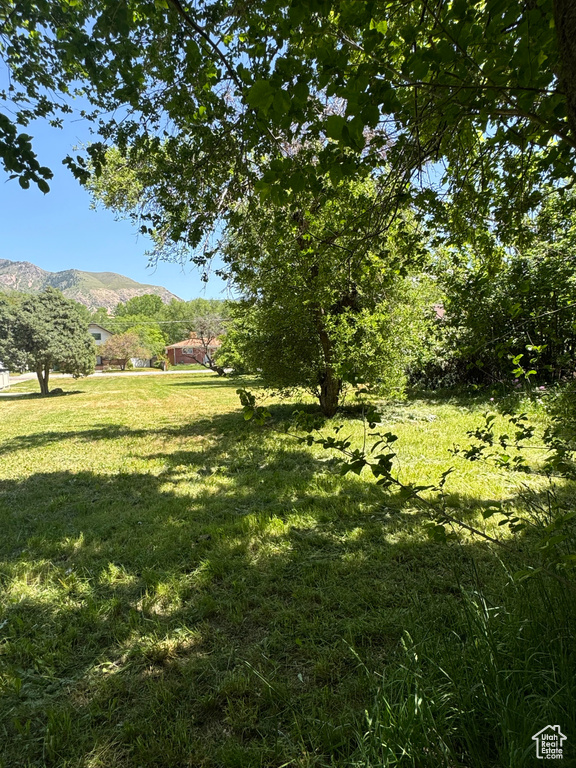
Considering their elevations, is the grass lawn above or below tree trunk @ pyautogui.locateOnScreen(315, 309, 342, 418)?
below

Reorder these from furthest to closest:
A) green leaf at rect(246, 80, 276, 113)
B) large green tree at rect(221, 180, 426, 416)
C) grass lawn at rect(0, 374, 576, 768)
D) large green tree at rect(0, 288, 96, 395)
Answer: large green tree at rect(0, 288, 96, 395) < large green tree at rect(221, 180, 426, 416) < grass lawn at rect(0, 374, 576, 768) < green leaf at rect(246, 80, 276, 113)

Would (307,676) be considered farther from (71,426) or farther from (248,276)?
(71,426)

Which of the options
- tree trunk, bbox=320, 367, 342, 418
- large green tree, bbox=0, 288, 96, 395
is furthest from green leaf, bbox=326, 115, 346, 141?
large green tree, bbox=0, 288, 96, 395

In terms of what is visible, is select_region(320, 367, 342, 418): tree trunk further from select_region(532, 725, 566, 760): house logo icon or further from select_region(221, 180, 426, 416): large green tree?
select_region(532, 725, 566, 760): house logo icon

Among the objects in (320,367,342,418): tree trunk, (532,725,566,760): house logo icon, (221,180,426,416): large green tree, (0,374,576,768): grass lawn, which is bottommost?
(0,374,576,768): grass lawn

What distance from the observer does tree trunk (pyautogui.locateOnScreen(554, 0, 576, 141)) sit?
0.99 metres

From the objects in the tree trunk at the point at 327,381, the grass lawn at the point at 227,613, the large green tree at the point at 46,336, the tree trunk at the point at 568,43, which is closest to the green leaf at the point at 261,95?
the tree trunk at the point at 568,43

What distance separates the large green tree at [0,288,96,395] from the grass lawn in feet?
57.7

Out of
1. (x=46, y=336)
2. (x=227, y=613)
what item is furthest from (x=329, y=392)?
(x=46, y=336)

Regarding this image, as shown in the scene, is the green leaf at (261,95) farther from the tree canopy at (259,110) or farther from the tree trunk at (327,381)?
the tree trunk at (327,381)

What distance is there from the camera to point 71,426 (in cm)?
1055

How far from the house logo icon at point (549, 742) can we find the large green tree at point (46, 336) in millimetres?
23468

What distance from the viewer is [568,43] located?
101 cm

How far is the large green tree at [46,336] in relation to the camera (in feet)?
64.1
